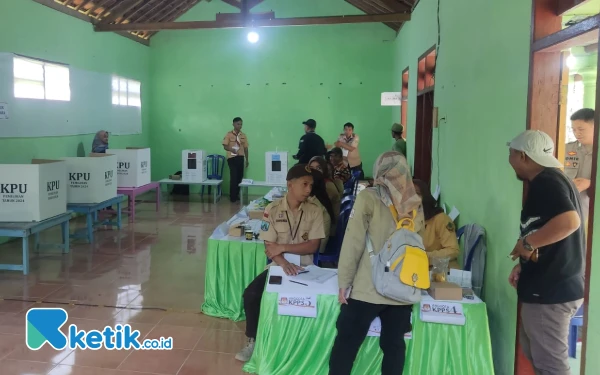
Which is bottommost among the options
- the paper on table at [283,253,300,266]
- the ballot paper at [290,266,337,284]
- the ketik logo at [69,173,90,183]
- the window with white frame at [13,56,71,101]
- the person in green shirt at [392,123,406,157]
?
the ballot paper at [290,266,337,284]

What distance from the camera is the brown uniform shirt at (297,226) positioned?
3.06 metres

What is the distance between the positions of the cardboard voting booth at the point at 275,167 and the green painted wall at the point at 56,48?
2652 mm

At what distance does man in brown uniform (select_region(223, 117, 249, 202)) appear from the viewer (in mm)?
9367

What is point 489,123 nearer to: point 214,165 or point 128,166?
point 128,166

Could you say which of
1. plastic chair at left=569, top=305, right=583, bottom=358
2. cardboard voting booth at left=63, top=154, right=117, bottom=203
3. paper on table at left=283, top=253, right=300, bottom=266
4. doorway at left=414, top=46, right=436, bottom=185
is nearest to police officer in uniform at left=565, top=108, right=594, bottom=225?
plastic chair at left=569, top=305, right=583, bottom=358

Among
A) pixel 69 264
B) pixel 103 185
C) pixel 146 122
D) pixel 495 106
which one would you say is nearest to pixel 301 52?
pixel 146 122

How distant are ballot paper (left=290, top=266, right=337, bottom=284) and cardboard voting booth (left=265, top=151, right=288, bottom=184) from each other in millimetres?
6085

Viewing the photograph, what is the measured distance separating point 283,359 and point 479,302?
1.05 metres

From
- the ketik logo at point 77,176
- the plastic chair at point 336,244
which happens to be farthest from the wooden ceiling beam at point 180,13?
the plastic chair at point 336,244

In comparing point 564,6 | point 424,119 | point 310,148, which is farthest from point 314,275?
point 310,148

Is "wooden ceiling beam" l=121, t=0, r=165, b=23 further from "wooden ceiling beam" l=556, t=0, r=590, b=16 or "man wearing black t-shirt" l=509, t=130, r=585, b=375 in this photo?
"man wearing black t-shirt" l=509, t=130, r=585, b=375

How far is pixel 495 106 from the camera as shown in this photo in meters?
2.89

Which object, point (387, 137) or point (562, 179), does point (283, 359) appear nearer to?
point (562, 179)

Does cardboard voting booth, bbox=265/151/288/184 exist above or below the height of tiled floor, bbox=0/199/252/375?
above
